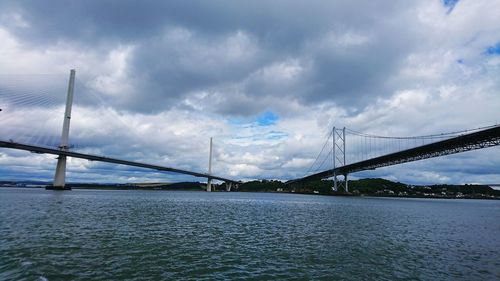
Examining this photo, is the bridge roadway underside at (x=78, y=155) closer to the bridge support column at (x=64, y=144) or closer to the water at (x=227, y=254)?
the bridge support column at (x=64, y=144)

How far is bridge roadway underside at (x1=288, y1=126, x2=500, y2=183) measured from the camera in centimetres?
6688

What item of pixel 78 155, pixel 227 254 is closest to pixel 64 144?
pixel 78 155

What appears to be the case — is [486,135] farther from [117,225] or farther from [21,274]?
[21,274]

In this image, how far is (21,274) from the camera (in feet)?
37.8

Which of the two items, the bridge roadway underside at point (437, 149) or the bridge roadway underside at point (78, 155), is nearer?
the bridge roadway underside at point (437, 149)

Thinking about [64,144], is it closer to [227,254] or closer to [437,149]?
[227,254]

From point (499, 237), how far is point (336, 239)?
14.9 m

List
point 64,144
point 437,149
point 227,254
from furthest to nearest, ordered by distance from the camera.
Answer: point 64,144 → point 437,149 → point 227,254

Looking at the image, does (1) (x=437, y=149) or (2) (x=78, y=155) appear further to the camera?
(2) (x=78, y=155)

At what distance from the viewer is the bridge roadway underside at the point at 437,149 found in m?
66.9

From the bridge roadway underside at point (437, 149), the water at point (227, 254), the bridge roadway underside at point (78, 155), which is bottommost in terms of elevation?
the water at point (227, 254)

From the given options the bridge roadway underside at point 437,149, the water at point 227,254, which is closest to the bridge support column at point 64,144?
the water at point 227,254

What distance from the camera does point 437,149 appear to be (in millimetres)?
83625

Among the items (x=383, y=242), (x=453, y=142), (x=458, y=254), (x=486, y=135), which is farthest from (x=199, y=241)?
(x=453, y=142)
